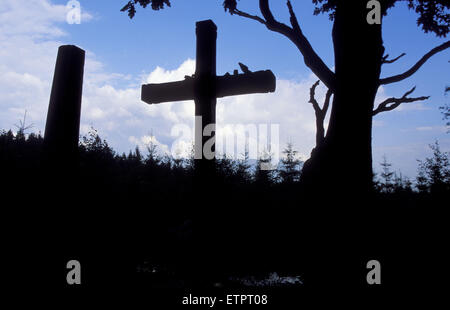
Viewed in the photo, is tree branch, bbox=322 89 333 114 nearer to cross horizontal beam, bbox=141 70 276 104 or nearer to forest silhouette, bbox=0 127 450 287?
forest silhouette, bbox=0 127 450 287

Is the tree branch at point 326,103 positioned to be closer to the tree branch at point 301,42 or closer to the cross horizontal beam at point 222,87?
the tree branch at point 301,42

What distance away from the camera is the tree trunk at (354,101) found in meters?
3.39

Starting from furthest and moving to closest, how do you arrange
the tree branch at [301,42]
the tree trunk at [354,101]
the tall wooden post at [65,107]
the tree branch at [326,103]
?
the tree branch at [326,103], the tree branch at [301,42], the tree trunk at [354,101], the tall wooden post at [65,107]

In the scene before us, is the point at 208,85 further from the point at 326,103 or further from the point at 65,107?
the point at 326,103

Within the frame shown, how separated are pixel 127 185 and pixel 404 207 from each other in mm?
14206

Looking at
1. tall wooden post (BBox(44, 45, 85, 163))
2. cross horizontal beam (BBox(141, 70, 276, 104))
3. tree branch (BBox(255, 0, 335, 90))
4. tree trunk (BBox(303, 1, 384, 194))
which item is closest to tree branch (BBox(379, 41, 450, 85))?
tree branch (BBox(255, 0, 335, 90))

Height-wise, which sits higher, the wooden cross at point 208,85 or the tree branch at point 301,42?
the tree branch at point 301,42

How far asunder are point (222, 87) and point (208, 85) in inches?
5.4

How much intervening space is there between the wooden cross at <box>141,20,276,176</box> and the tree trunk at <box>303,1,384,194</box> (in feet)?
4.59

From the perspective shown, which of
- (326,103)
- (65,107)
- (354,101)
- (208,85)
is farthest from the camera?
(326,103)

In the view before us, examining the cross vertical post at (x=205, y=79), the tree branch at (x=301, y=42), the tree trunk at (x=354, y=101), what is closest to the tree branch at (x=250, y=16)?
the tree branch at (x=301, y=42)

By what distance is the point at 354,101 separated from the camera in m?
3.54

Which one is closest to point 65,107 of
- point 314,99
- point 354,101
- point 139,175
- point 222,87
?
point 222,87
